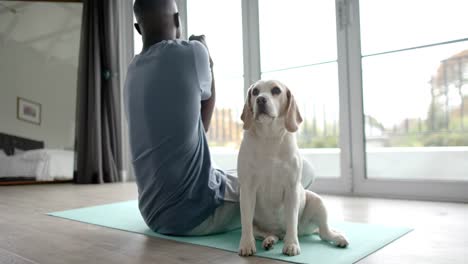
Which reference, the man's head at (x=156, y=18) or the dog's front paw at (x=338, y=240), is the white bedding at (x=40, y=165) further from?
the dog's front paw at (x=338, y=240)

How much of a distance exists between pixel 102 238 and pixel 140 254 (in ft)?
1.18

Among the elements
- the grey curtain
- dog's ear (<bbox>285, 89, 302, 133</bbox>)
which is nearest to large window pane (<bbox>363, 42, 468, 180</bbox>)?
dog's ear (<bbox>285, 89, 302, 133</bbox>)

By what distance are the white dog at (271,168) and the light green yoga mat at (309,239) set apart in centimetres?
4

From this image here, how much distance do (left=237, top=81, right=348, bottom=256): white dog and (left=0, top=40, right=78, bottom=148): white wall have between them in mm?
3600

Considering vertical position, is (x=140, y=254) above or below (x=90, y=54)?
below

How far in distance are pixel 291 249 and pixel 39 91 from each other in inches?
156

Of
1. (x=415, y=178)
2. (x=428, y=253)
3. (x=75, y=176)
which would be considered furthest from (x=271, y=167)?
(x=75, y=176)

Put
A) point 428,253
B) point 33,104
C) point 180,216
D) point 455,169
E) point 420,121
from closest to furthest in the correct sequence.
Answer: point 428,253
point 180,216
point 455,169
point 420,121
point 33,104

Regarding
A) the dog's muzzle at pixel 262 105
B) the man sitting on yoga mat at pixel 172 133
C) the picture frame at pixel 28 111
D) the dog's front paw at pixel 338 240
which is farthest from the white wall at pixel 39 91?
the dog's front paw at pixel 338 240

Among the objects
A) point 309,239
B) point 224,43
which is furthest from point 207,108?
point 224,43

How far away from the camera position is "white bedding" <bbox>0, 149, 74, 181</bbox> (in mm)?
4352

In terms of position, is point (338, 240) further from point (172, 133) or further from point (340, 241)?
point (172, 133)

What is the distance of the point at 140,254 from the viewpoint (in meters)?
1.52

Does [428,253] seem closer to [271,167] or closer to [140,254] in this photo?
[271,167]
